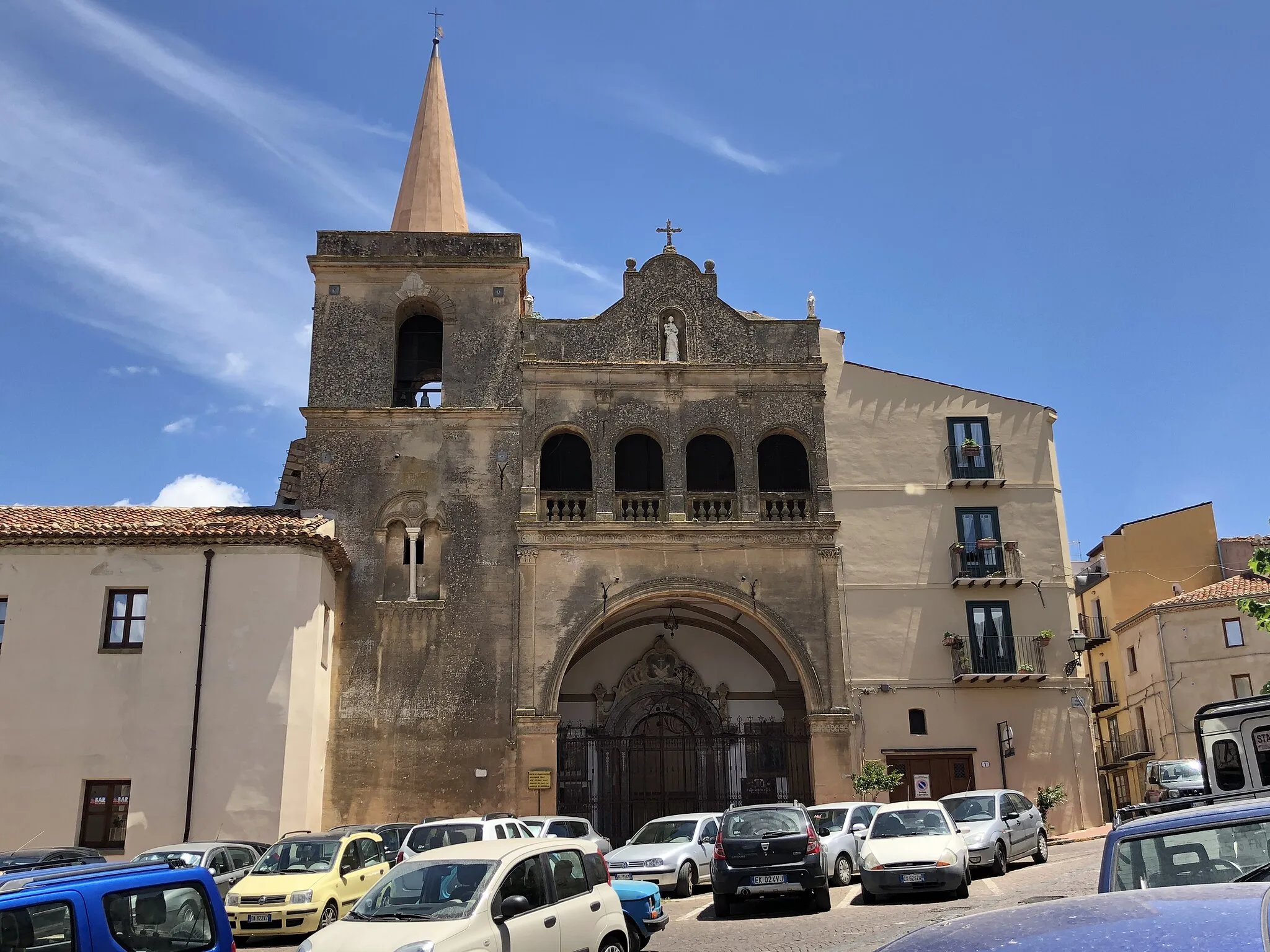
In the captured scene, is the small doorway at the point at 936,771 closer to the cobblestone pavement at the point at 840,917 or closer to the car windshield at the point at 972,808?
the car windshield at the point at 972,808

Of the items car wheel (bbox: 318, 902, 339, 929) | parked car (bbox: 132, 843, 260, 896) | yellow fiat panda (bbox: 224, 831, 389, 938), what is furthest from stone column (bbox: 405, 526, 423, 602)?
car wheel (bbox: 318, 902, 339, 929)

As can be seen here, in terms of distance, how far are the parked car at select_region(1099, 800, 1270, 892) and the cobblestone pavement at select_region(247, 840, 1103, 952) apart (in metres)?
5.31

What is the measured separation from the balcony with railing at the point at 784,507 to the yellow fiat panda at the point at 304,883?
14.8 metres

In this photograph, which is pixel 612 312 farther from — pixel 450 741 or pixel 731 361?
pixel 450 741

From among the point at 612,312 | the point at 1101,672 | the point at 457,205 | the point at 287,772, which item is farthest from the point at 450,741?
the point at 1101,672

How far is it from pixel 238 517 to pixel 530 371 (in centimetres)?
814

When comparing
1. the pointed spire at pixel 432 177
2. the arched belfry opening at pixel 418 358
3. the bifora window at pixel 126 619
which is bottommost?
the bifora window at pixel 126 619

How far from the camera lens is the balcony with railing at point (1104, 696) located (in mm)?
44625

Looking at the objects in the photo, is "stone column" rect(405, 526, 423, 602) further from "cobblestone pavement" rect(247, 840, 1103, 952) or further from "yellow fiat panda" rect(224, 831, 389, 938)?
"cobblestone pavement" rect(247, 840, 1103, 952)

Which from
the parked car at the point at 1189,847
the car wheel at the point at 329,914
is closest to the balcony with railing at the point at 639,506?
the car wheel at the point at 329,914

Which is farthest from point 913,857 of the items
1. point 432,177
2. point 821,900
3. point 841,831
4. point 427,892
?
point 432,177

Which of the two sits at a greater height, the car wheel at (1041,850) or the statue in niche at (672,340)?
the statue in niche at (672,340)

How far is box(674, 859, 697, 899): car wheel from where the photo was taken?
1870 cm

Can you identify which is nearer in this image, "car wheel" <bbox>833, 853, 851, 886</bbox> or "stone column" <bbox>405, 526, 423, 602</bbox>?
"car wheel" <bbox>833, 853, 851, 886</bbox>
